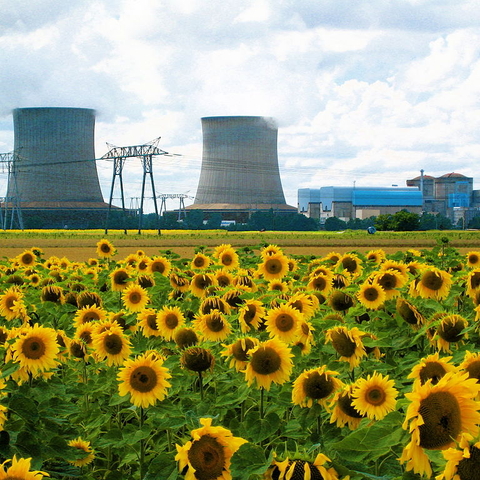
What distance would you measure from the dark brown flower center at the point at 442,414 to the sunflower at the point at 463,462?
0.08 m

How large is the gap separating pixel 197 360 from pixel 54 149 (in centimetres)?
4980

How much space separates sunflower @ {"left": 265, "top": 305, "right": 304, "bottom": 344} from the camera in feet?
7.91

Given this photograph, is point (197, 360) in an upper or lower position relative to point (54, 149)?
lower

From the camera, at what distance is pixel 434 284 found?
3098mm

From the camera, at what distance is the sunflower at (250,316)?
2.60m

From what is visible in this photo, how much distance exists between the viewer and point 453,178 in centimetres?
11331

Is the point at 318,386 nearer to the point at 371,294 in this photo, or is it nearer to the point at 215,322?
the point at 215,322

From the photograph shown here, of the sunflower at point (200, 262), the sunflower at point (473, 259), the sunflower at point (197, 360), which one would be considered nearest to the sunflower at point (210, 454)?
the sunflower at point (197, 360)

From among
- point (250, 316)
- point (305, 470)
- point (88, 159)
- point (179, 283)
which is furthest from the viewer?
point (88, 159)

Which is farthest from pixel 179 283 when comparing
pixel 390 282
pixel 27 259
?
pixel 27 259

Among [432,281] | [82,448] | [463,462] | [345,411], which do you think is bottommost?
[82,448]

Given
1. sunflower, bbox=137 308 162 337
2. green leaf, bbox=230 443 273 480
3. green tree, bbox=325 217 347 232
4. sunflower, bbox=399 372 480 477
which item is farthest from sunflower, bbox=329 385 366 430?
green tree, bbox=325 217 347 232

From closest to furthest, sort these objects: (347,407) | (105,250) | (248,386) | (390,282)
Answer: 1. (347,407)
2. (248,386)
3. (390,282)
4. (105,250)

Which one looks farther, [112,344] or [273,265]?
[273,265]
